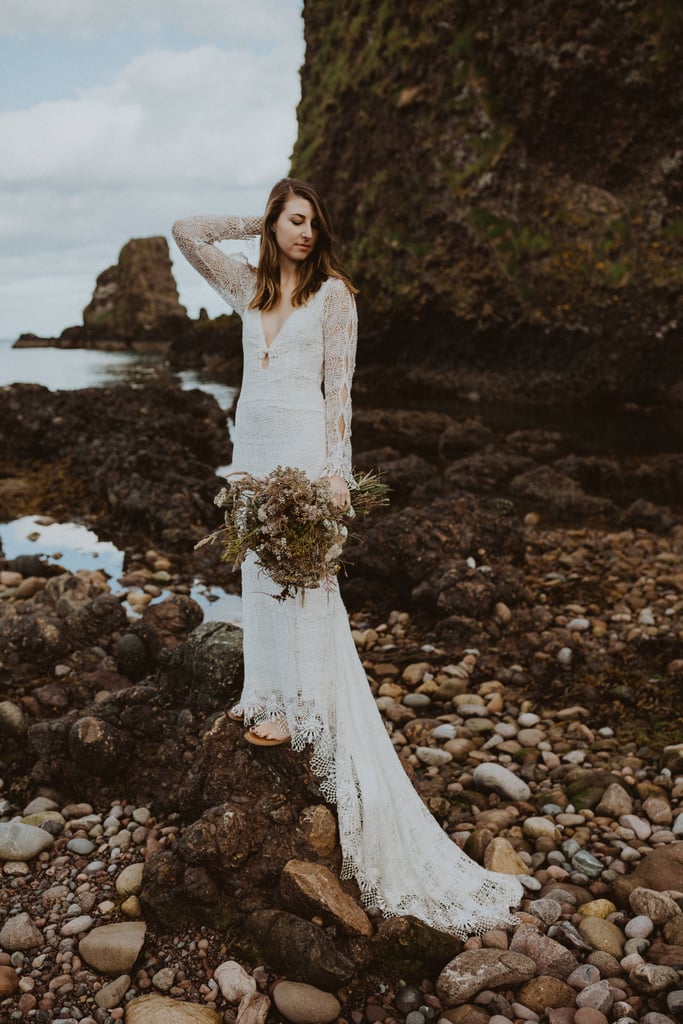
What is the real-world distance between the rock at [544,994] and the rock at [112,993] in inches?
70.9

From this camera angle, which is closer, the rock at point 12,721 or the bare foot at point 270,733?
the bare foot at point 270,733

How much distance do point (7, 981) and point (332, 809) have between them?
171 cm

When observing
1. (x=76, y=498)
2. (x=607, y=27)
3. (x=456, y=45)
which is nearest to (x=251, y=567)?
(x=76, y=498)

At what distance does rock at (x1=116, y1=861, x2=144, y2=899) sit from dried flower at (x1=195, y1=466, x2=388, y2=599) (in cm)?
191

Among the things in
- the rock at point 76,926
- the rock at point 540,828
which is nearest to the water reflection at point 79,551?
the rock at point 540,828

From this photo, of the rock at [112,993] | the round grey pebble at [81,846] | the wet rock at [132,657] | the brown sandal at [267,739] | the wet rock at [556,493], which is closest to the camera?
the rock at [112,993]

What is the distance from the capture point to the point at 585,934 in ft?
13.3

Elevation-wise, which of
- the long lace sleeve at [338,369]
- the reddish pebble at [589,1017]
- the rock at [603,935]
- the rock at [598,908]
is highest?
the long lace sleeve at [338,369]

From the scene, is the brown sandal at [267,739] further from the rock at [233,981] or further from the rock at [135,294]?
the rock at [135,294]

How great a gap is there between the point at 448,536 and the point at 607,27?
77.1 feet

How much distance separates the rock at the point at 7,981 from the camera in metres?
3.64

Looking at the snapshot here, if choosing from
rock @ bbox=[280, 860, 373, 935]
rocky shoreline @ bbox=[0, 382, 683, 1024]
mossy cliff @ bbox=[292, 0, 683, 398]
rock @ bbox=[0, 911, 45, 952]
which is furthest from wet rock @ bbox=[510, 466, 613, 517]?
mossy cliff @ bbox=[292, 0, 683, 398]

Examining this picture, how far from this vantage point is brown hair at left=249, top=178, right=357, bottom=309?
4.11 m

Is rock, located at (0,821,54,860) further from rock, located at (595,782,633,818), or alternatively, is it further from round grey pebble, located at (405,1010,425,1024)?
rock, located at (595,782,633,818)
